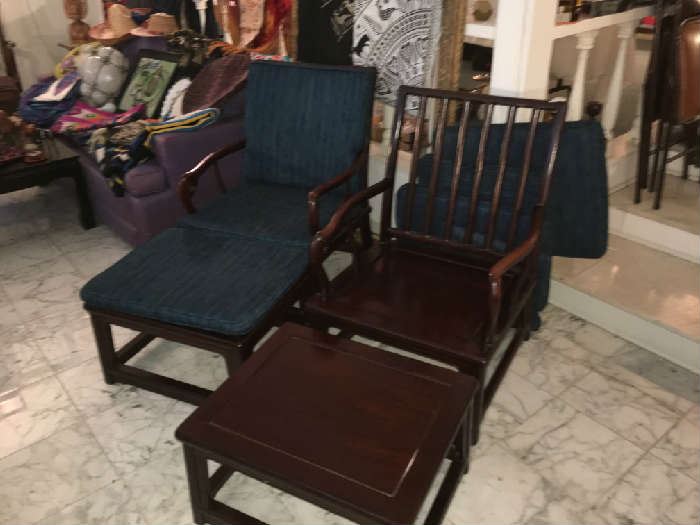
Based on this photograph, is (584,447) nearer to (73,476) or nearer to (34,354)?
(73,476)

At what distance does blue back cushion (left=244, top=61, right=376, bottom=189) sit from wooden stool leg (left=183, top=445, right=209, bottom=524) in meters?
1.28

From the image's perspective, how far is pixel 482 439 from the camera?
191 centimetres

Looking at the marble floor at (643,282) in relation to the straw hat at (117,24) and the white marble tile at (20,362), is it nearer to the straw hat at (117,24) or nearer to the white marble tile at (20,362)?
the white marble tile at (20,362)

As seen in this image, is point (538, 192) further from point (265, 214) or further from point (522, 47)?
point (265, 214)

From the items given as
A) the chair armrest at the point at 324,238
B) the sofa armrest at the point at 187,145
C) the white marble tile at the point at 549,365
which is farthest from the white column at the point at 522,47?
the sofa armrest at the point at 187,145

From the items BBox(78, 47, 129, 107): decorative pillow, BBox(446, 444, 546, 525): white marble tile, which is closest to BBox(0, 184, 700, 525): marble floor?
BBox(446, 444, 546, 525): white marble tile

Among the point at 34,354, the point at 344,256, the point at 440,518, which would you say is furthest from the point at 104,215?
the point at 440,518

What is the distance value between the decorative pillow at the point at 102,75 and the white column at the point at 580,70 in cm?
271

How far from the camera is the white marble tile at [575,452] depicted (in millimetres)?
1752

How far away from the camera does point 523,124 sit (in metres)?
2.07

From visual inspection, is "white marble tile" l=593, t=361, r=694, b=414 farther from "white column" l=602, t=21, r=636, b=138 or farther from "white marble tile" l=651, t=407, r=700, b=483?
"white column" l=602, t=21, r=636, b=138

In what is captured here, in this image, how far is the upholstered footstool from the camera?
4.16 ft

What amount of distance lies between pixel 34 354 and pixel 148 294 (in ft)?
2.61

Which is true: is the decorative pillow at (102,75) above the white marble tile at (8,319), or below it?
above
